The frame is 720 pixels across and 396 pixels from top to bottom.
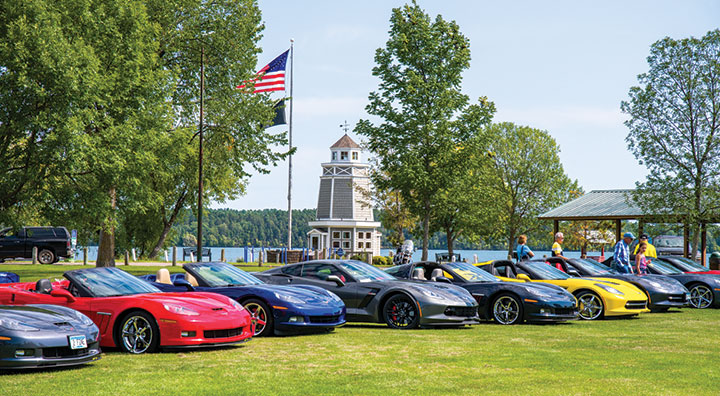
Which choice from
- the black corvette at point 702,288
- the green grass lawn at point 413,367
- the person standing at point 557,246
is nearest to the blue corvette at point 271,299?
the green grass lawn at point 413,367

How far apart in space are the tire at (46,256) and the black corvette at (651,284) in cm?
2857

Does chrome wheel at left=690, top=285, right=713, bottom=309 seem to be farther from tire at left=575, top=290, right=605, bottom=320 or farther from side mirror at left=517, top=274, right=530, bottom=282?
side mirror at left=517, top=274, right=530, bottom=282

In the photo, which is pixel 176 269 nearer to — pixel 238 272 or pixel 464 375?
pixel 238 272

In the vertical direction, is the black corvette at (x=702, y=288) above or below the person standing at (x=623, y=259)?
below

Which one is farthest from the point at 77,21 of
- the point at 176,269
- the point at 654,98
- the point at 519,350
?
the point at 654,98

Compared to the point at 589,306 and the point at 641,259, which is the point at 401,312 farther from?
the point at 641,259

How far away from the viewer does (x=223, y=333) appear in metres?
9.98

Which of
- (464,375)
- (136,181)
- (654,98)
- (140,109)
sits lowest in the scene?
(464,375)

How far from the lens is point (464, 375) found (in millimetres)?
8047

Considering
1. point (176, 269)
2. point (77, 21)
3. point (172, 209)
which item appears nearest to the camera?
point (77, 21)

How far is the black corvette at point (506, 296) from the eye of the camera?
14.1 metres

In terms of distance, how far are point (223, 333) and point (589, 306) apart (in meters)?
8.82

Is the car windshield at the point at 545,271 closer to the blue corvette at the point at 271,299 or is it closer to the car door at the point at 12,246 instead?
the blue corvette at the point at 271,299

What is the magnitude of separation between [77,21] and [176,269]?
13.6 meters
